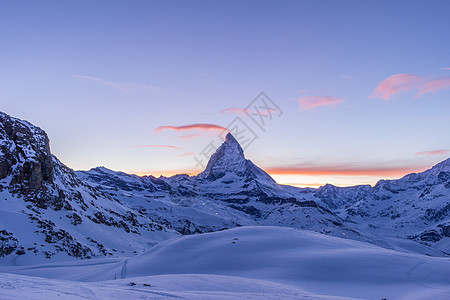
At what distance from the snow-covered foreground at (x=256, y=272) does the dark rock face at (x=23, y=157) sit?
4661 centimetres

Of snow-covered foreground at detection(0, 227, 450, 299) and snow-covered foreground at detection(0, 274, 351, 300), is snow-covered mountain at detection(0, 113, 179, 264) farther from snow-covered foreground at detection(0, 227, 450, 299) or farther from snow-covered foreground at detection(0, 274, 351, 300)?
snow-covered foreground at detection(0, 274, 351, 300)

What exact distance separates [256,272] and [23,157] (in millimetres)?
76410

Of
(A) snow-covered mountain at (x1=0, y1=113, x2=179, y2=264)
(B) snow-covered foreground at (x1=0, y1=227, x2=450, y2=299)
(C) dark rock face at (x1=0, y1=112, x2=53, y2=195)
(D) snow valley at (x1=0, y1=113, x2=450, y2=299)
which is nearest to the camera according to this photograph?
(B) snow-covered foreground at (x1=0, y1=227, x2=450, y2=299)

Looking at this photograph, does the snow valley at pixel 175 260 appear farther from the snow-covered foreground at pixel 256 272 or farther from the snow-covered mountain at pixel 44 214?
the snow-covered mountain at pixel 44 214

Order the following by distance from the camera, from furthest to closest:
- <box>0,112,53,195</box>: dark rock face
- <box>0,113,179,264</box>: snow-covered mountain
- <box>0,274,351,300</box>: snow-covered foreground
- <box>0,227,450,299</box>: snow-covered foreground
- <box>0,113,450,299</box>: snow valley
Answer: <box>0,112,53,195</box>: dark rock face < <box>0,113,179,264</box>: snow-covered mountain < <box>0,113,450,299</box>: snow valley < <box>0,227,450,299</box>: snow-covered foreground < <box>0,274,351,300</box>: snow-covered foreground

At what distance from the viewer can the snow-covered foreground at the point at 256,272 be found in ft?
64.6

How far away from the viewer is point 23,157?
83312mm

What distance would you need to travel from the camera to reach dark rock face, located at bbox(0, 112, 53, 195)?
76.8 m

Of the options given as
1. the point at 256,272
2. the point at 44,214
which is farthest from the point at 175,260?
the point at 44,214

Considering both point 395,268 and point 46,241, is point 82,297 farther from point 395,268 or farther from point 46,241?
point 46,241

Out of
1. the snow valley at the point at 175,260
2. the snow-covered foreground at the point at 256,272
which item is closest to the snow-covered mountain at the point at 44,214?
the snow valley at the point at 175,260

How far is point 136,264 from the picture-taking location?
36.6 metres

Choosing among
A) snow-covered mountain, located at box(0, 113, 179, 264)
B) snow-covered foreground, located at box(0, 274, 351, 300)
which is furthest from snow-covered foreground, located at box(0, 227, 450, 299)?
snow-covered mountain, located at box(0, 113, 179, 264)

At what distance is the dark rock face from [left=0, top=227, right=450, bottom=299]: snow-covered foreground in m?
46.6
